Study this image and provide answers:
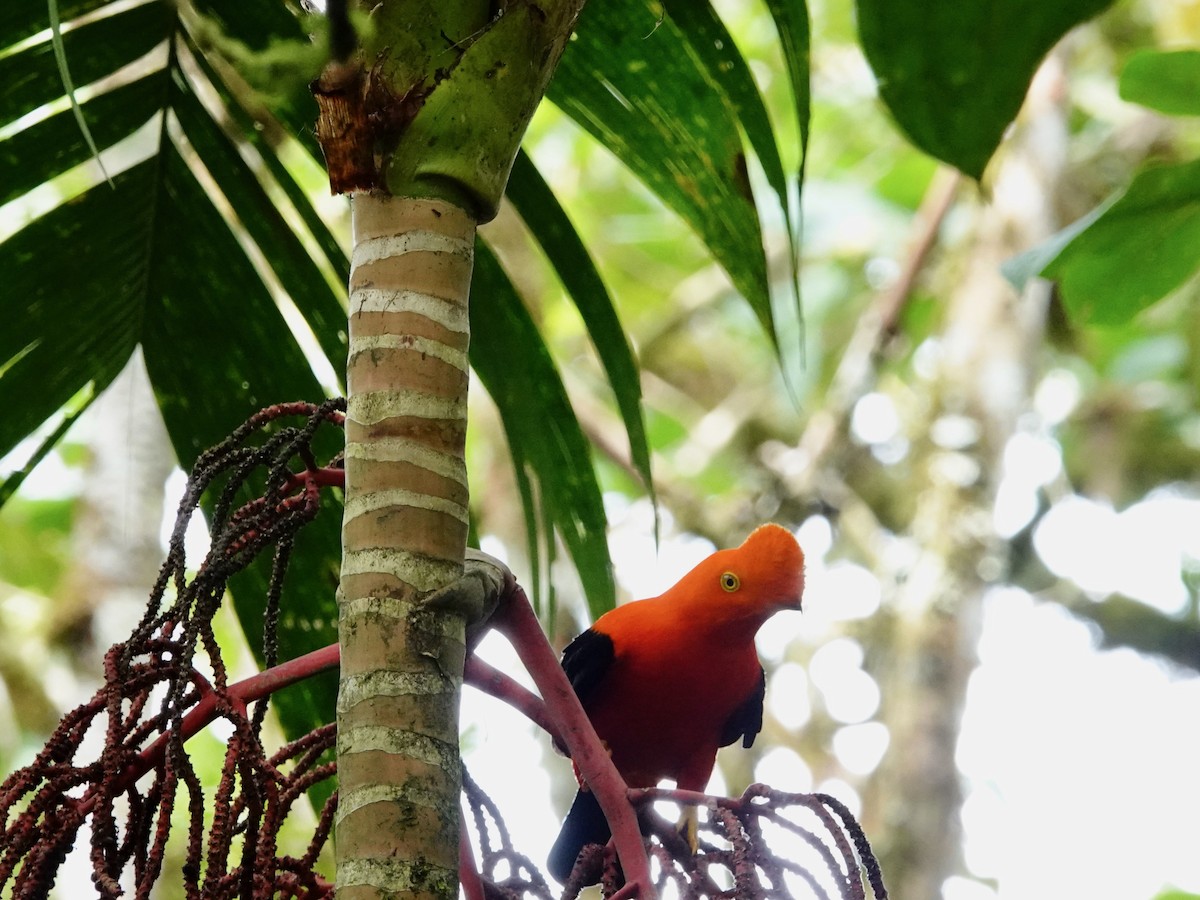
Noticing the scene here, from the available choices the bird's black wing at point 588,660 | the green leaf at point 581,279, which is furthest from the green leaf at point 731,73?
the bird's black wing at point 588,660

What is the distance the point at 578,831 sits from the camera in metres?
1.57

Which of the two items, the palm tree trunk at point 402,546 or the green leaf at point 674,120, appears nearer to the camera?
the palm tree trunk at point 402,546

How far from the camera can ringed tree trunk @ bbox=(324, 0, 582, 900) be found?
65 centimetres

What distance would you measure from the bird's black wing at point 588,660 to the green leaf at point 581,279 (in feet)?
1.22

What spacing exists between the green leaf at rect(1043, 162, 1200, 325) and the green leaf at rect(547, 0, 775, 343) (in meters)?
0.41

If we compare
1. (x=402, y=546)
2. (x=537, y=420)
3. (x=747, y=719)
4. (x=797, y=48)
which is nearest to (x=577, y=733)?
(x=402, y=546)

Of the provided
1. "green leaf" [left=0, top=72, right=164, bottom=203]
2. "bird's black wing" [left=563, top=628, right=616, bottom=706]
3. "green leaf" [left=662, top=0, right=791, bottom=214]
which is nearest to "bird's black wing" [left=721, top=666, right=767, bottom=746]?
"bird's black wing" [left=563, top=628, right=616, bottom=706]

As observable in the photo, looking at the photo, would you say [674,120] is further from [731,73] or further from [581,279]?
[581,279]

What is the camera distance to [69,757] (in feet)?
2.42

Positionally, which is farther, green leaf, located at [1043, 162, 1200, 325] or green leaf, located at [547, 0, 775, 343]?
green leaf, located at [1043, 162, 1200, 325]

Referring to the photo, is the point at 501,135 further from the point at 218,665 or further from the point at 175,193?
the point at 175,193

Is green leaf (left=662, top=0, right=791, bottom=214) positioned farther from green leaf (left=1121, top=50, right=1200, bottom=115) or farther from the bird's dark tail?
the bird's dark tail

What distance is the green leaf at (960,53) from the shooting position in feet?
3.43

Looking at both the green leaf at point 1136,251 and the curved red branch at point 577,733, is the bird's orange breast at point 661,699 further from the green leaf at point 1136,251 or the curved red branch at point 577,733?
the curved red branch at point 577,733
